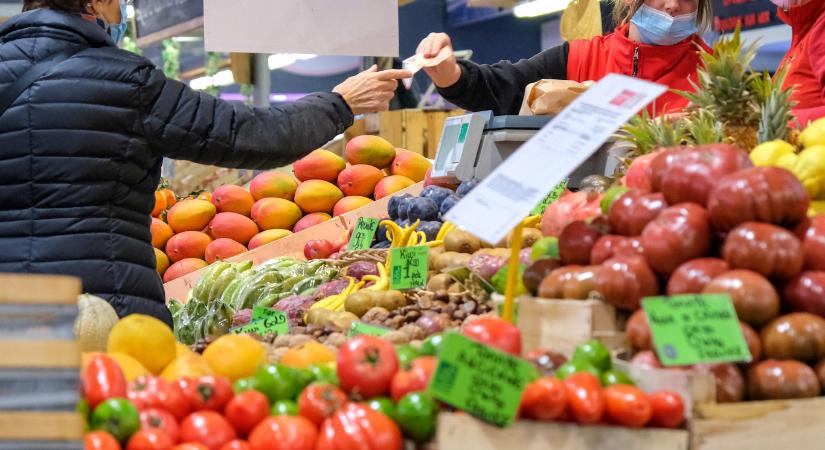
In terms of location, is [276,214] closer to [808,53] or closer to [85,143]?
[85,143]

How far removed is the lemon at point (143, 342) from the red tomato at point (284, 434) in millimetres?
456

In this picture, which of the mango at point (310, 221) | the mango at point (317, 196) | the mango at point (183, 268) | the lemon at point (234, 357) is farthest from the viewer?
the mango at point (317, 196)

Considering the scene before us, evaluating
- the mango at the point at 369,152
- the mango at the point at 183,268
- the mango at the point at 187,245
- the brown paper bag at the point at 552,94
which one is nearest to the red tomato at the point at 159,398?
the brown paper bag at the point at 552,94

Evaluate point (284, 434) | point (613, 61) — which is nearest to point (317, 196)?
point (613, 61)

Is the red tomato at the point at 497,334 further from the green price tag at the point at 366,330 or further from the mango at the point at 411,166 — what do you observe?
the mango at the point at 411,166

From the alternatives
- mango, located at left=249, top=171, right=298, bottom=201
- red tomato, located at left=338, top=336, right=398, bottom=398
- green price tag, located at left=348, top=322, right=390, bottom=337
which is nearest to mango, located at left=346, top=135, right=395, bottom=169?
mango, located at left=249, top=171, right=298, bottom=201

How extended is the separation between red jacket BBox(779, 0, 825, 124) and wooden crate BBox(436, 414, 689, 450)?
87.4 inches

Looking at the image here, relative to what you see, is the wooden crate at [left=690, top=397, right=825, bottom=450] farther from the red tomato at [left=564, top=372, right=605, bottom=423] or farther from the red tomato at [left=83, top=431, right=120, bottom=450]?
the red tomato at [left=83, top=431, right=120, bottom=450]

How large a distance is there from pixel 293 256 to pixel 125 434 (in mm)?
2930

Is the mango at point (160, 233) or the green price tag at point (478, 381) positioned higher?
the green price tag at point (478, 381)

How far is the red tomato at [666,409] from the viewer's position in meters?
1.68

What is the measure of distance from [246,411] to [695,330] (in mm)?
792

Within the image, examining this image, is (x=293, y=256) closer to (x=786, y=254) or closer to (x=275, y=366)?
(x=275, y=366)

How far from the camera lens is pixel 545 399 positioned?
164 cm
